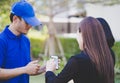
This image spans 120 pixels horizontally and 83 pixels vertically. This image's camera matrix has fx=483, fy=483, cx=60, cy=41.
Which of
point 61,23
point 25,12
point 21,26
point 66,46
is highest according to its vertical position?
point 25,12

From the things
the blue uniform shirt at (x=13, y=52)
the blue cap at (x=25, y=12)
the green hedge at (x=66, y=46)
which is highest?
the blue cap at (x=25, y=12)

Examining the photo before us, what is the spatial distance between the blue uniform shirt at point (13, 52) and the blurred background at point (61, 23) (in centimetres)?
648

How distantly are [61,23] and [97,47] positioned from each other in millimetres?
27063

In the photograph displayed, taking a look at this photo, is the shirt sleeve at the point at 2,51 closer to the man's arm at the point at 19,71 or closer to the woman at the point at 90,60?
the man's arm at the point at 19,71

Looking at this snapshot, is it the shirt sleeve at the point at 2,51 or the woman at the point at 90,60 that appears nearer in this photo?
the woman at the point at 90,60

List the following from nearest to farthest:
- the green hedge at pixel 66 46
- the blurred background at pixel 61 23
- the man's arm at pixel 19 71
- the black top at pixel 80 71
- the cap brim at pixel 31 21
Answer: the black top at pixel 80 71
the man's arm at pixel 19 71
the cap brim at pixel 31 21
the blurred background at pixel 61 23
the green hedge at pixel 66 46

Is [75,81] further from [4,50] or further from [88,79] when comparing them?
[4,50]

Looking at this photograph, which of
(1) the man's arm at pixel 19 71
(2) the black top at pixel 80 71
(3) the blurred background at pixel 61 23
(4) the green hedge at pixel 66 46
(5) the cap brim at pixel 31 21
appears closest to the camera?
(2) the black top at pixel 80 71

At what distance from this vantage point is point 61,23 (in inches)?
1224

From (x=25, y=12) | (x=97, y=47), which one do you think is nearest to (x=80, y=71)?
(x=97, y=47)

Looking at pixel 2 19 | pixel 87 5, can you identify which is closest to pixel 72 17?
pixel 87 5

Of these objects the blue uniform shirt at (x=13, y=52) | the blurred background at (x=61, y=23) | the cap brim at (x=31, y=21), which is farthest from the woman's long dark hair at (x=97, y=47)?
the blurred background at (x=61, y=23)

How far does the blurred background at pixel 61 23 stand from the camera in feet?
44.6

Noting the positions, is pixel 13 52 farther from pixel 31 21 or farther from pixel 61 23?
pixel 61 23
